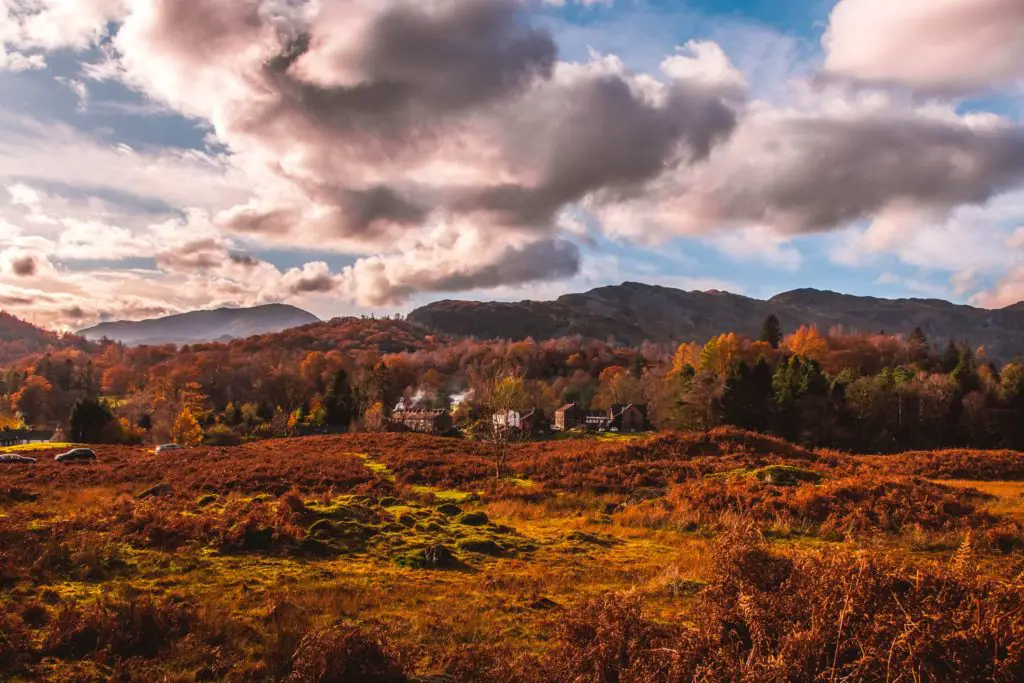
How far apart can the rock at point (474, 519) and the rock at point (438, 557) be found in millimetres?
3726

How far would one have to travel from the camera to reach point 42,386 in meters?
122

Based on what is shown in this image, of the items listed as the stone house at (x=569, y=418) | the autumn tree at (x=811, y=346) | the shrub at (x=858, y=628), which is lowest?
the stone house at (x=569, y=418)

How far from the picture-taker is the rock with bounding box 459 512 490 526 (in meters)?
18.6

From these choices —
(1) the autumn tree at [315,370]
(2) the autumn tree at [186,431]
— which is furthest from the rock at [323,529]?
(1) the autumn tree at [315,370]

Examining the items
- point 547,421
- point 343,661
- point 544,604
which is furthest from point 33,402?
point 343,661

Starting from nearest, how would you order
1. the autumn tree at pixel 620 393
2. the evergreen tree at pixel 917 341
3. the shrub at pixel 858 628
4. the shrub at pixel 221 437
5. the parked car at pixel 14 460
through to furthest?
the shrub at pixel 858 628
the parked car at pixel 14 460
the shrub at pixel 221 437
the autumn tree at pixel 620 393
the evergreen tree at pixel 917 341

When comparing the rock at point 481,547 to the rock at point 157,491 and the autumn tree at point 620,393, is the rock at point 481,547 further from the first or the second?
the autumn tree at point 620,393

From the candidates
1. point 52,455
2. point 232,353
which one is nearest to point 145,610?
point 52,455

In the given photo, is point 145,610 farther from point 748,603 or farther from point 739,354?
point 739,354

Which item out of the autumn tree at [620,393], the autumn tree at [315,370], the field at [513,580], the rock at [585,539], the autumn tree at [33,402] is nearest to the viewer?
the field at [513,580]

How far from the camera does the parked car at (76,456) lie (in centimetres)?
3926

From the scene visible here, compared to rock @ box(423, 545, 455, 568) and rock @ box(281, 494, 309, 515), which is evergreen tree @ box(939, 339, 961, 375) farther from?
rock @ box(281, 494, 309, 515)

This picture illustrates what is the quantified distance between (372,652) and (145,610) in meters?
4.49

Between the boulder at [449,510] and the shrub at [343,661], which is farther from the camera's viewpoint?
the boulder at [449,510]
